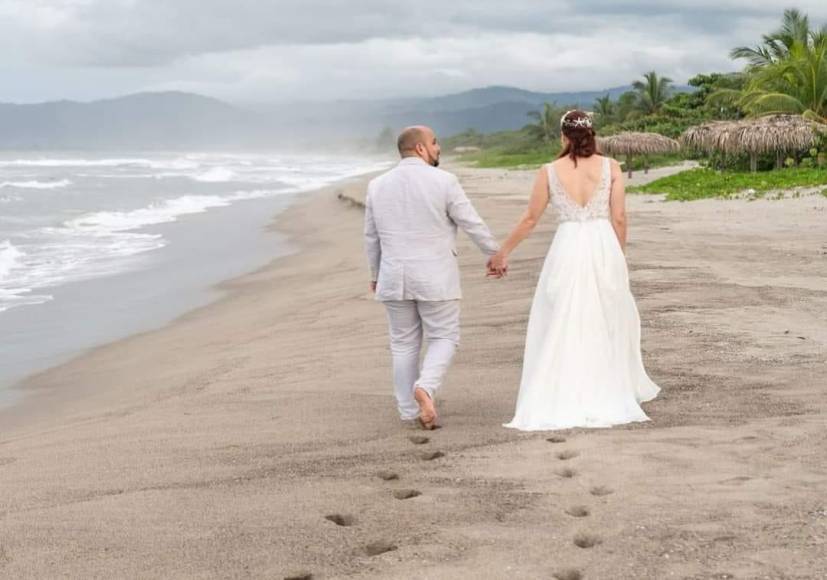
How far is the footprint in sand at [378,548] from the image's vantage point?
3928mm

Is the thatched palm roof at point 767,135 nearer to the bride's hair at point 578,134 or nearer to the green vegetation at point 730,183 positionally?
the green vegetation at point 730,183

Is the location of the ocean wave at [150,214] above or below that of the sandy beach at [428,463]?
below

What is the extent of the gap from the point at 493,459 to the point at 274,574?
5.27 feet

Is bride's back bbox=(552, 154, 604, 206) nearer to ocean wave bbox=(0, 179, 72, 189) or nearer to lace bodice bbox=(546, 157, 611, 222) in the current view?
lace bodice bbox=(546, 157, 611, 222)

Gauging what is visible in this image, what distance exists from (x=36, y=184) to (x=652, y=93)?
33.0 m

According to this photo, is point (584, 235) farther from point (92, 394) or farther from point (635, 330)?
point (92, 394)

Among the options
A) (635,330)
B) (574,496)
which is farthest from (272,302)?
(574,496)

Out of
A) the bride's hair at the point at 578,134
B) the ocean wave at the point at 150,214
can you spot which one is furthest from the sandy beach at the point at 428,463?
the ocean wave at the point at 150,214

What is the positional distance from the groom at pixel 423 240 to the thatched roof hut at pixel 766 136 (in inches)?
933

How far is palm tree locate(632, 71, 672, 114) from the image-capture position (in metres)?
58.3

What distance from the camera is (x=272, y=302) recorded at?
42.3ft

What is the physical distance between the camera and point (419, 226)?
18.6 feet

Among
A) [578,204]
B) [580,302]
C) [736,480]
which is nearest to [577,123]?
[578,204]

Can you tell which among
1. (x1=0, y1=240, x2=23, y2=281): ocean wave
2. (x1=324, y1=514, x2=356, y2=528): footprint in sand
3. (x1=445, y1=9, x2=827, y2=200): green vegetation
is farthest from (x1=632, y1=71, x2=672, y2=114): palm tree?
(x1=324, y1=514, x2=356, y2=528): footprint in sand
